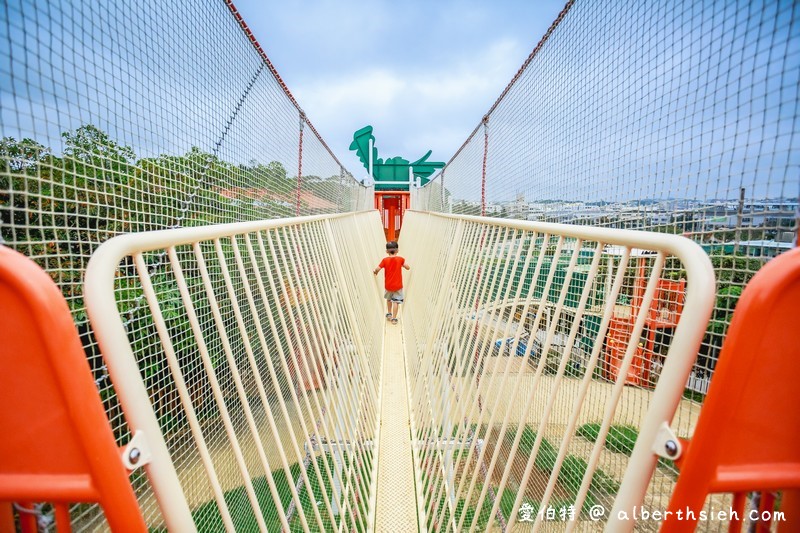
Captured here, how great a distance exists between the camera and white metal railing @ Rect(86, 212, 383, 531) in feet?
2.47

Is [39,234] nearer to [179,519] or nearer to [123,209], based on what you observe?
[123,209]

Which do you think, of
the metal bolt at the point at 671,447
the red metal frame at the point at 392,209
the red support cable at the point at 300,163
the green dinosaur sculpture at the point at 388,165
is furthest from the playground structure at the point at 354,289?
the green dinosaur sculpture at the point at 388,165

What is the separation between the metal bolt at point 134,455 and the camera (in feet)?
2.31

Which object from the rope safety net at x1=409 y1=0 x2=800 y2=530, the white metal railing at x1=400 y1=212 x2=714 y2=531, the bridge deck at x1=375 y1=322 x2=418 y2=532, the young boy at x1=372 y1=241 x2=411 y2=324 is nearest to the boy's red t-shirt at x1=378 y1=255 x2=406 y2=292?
the young boy at x1=372 y1=241 x2=411 y2=324

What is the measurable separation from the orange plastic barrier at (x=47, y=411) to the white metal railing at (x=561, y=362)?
1.10 meters

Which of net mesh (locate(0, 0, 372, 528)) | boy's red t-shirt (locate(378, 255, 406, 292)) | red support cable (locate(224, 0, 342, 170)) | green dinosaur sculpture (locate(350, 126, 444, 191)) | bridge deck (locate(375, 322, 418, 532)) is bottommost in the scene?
bridge deck (locate(375, 322, 418, 532))

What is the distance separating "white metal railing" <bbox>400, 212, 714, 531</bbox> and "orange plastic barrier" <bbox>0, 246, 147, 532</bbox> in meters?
1.10

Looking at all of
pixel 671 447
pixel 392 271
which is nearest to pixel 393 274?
pixel 392 271

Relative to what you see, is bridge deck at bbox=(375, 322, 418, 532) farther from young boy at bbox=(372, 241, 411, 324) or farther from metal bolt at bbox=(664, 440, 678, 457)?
metal bolt at bbox=(664, 440, 678, 457)

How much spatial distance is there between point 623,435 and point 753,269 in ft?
3.71

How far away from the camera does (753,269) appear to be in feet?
4.00

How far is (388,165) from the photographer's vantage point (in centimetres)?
1592

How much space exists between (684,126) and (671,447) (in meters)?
1.25

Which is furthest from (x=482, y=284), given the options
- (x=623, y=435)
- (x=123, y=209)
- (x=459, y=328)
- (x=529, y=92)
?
(x=123, y=209)
